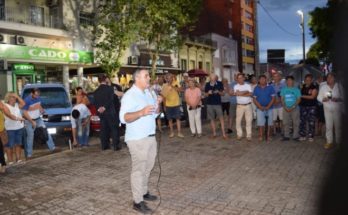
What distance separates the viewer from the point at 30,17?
2294 cm

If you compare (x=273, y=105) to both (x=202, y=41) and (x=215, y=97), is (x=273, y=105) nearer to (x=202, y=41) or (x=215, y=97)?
(x=215, y=97)

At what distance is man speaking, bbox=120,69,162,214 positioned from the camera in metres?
5.18

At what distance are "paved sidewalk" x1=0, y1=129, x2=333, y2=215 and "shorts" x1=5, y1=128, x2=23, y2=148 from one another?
0.59 metres

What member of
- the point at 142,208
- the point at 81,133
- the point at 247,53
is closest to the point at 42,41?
the point at 81,133

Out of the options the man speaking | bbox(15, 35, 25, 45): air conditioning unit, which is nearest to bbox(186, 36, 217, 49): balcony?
bbox(15, 35, 25, 45): air conditioning unit

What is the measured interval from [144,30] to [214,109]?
12.6 meters

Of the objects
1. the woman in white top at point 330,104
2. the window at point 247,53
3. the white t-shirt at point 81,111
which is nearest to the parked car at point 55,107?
the white t-shirt at point 81,111

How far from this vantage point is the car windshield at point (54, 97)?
488 inches

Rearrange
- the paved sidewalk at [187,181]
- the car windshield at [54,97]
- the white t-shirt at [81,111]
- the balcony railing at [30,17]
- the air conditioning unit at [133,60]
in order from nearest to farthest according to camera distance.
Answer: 1. the paved sidewalk at [187,181]
2. the white t-shirt at [81,111]
3. the car windshield at [54,97]
4. the balcony railing at [30,17]
5. the air conditioning unit at [133,60]

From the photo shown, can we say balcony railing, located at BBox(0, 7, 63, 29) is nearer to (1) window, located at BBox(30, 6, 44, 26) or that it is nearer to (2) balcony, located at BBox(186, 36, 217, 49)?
(1) window, located at BBox(30, 6, 44, 26)

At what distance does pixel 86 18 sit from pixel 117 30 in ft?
16.7

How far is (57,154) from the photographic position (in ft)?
32.3

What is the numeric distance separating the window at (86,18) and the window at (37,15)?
106 inches

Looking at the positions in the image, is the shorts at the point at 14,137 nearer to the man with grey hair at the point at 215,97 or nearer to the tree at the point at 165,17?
the man with grey hair at the point at 215,97
